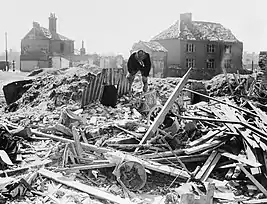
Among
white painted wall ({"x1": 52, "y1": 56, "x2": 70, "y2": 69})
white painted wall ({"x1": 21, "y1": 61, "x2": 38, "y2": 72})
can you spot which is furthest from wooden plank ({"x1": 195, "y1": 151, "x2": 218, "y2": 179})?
white painted wall ({"x1": 21, "y1": 61, "x2": 38, "y2": 72})

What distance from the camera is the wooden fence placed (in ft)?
33.2

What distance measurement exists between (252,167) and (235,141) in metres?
0.97

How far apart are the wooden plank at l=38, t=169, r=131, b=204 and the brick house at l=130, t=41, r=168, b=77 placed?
Result: 35.2 m

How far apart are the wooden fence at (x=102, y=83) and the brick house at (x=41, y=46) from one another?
4051cm

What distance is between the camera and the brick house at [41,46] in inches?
2029

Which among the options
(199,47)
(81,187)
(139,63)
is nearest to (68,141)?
(81,187)

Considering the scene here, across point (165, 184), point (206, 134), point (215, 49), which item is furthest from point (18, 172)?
point (215, 49)

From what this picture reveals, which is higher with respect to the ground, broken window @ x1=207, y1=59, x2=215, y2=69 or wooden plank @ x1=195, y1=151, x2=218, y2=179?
broken window @ x1=207, y1=59, x2=215, y2=69

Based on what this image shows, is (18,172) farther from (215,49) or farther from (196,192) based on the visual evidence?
(215,49)

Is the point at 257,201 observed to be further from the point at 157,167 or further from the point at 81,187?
the point at 81,187

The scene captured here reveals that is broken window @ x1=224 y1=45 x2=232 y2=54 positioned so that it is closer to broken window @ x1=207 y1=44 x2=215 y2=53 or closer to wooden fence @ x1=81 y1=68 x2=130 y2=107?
broken window @ x1=207 y1=44 x2=215 y2=53

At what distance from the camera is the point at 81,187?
5254 mm

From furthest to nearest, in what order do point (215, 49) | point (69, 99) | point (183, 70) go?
1. point (215, 49)
2. point (183, 70)
3. point (69, 99)

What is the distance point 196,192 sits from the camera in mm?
5172
